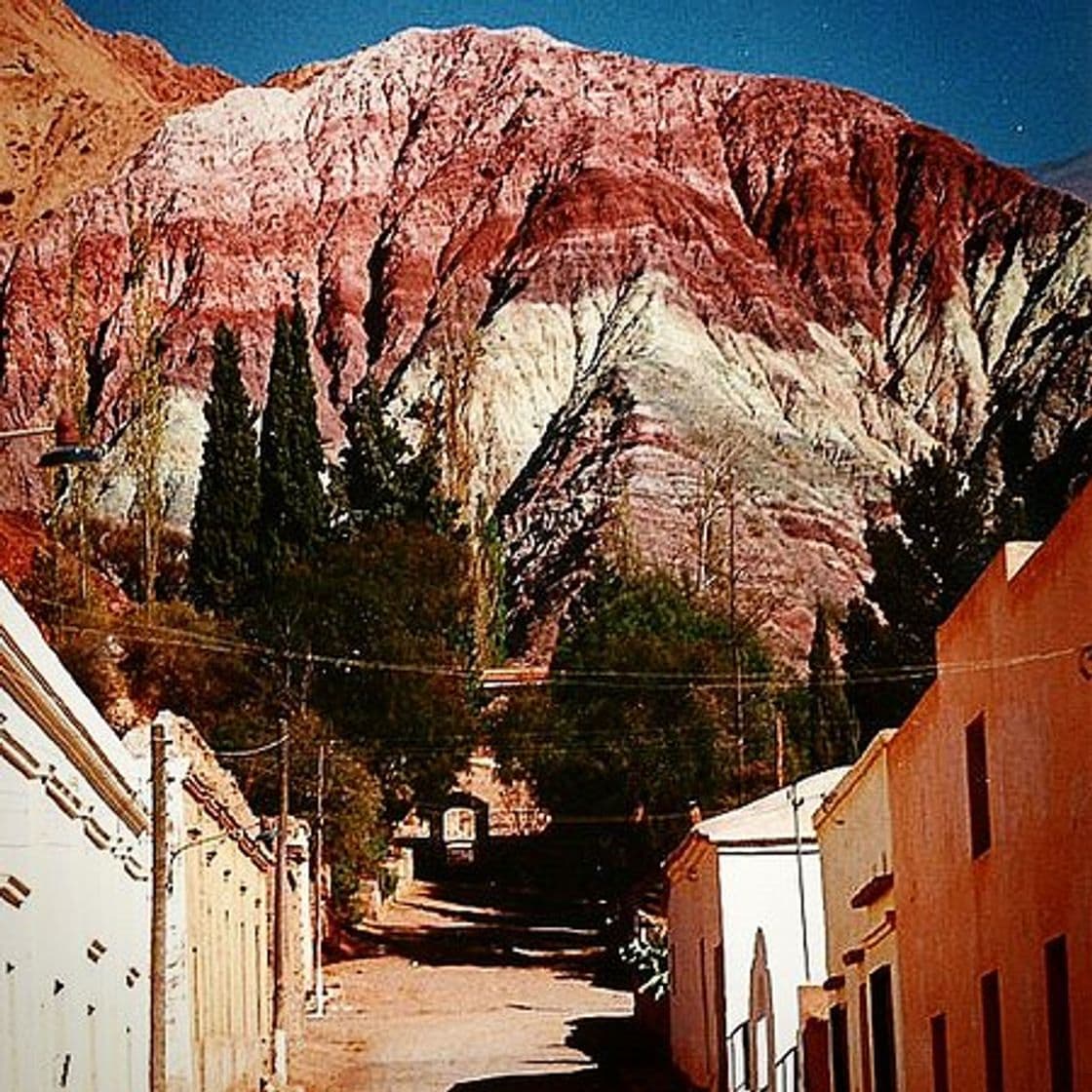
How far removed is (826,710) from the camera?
1923cm

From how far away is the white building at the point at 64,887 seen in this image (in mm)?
8070

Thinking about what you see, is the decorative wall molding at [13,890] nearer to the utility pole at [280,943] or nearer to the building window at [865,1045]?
the building window at [865,1045]

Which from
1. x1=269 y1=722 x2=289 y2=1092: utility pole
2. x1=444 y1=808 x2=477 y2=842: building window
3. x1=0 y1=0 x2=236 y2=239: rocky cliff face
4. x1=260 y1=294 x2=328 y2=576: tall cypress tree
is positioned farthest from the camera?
x1=444 y1=808 x2=477 y2=842: building window

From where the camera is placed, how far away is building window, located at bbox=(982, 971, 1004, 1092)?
8.41 meters

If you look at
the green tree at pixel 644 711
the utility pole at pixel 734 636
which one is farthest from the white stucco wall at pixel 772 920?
the utility pole at pixel 734 636

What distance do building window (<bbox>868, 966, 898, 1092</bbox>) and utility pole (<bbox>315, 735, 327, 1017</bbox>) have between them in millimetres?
7373

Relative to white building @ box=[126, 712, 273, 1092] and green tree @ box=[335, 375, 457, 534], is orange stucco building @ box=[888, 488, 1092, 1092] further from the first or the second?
green tree @ box=[335, 375, 457, 534]

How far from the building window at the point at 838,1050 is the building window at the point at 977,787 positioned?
3.24m

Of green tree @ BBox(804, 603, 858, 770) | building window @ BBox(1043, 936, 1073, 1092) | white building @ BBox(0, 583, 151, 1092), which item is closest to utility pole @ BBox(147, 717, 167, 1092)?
white building @ BBox(0, 583, 151, 1092)

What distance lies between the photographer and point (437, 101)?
12.9m

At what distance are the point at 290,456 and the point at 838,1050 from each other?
12.9 feet

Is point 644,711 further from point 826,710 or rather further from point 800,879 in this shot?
point 800,879

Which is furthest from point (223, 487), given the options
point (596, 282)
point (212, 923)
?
point (596, 282)

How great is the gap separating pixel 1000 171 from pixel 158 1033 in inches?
195
